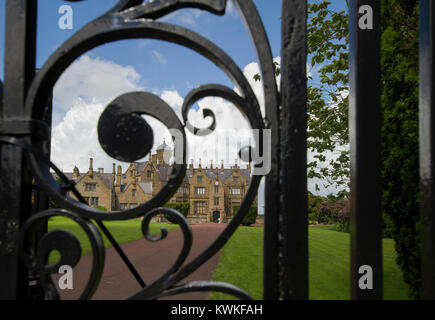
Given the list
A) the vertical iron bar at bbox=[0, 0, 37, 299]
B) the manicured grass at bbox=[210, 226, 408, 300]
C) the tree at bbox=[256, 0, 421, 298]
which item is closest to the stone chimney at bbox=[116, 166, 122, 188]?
the manicured grass at bbox=[210, 226, 408, 300]

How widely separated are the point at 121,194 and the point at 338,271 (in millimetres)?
40944

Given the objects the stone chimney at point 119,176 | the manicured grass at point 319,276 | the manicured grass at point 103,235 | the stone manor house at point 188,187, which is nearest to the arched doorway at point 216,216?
the stone manor house at point 188,187

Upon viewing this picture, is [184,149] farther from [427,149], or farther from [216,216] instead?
[216,216]

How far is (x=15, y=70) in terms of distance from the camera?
0.96 metres

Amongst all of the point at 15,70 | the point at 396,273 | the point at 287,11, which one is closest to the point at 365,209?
the point at 287,11

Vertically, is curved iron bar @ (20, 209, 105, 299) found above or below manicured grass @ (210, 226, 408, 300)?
above

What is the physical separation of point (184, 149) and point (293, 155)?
33 cm

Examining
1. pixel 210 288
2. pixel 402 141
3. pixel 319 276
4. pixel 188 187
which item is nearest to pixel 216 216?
pixel 188 187

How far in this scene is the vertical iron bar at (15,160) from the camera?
0.90m

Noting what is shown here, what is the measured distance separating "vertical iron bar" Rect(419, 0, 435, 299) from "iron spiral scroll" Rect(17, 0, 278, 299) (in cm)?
46

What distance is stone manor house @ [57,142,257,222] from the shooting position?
43.2 m

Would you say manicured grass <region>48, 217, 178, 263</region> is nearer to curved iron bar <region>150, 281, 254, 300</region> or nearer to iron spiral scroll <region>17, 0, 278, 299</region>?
iron spiral scroll <region>17, 0, 278, 299</region>

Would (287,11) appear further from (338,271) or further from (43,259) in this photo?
(338,271)
